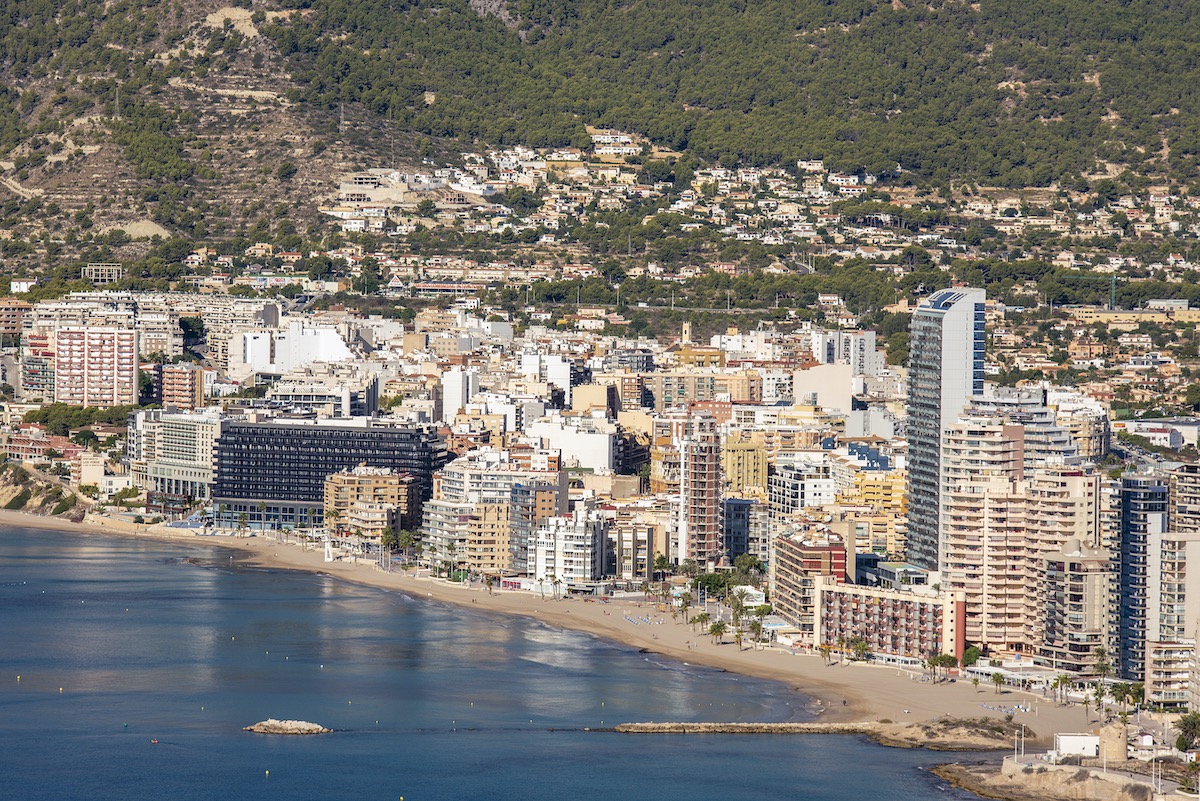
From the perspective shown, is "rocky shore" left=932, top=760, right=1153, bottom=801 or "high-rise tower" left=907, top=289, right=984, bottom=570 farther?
"high-rise tower" left=907, top=289, right=984, bottom=570

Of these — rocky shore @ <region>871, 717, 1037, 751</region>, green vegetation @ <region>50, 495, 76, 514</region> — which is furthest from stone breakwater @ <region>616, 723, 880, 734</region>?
green vegetation @ <region>50, 495, 76, 514</region>

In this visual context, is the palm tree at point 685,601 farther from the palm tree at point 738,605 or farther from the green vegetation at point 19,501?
the green vegetation at point 19,501

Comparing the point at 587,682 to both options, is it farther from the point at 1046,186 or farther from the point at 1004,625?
the point at 1046,186

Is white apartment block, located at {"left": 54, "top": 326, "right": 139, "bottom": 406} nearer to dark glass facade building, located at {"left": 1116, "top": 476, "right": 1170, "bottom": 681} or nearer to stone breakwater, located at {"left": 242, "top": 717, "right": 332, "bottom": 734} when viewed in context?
stone breakwater, located at {"left": 242, "top": 717, "right": 332, "bottom": 734}

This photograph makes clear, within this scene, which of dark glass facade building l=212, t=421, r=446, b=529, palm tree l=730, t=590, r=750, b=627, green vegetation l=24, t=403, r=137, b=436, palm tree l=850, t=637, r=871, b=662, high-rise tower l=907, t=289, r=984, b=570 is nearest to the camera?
palm tree l=850, t=637, r=871, b=662

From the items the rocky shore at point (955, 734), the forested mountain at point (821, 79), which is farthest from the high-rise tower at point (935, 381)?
the forested mountain at point (821, 79)

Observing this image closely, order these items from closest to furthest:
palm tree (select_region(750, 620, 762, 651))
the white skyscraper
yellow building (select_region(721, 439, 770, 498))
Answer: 1. palm tree (select_region(750, 620, 762, 651))
2. yellow building (select_region(721, 439, 770, 498))
3. the white skyscraper
